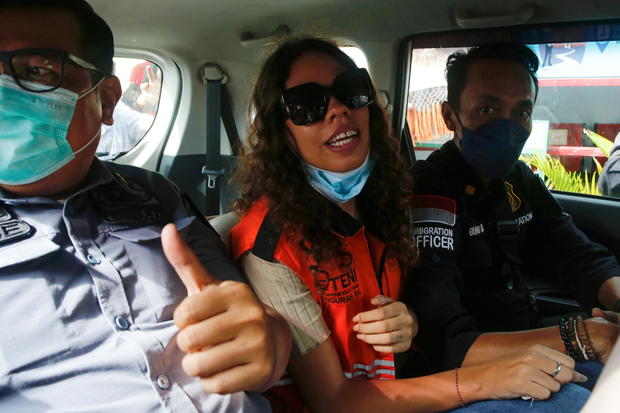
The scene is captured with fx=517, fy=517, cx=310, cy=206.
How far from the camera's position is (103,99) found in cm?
152

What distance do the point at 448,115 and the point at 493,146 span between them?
0.82 ft

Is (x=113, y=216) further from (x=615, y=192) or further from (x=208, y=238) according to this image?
(x=615, y=192)

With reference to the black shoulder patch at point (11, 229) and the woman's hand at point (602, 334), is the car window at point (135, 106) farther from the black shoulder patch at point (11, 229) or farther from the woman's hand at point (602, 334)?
the woman's hand at point (602, 334)

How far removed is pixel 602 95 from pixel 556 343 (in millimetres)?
1958

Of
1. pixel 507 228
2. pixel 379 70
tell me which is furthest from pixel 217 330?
pixel 379 70

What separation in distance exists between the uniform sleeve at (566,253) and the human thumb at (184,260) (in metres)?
1.65

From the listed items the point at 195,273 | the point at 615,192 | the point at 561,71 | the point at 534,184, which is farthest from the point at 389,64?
the point at 195,273

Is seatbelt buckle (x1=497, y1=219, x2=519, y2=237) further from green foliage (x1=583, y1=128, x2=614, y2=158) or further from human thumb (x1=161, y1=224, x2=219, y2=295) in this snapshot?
green foliage (x1=583, y1=128, x2=614, y2=158)

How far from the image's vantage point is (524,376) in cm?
135

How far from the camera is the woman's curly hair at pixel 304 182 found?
57.8 inches

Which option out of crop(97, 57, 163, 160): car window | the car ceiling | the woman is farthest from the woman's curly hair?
crop(97, 57, 163, 160): car window

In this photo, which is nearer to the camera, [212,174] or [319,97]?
[319,97]

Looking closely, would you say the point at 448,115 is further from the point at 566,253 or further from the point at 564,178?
the point at 564,178

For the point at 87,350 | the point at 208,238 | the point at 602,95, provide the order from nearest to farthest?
the point at 87,350
the point at 208,238
the point at 602,95
